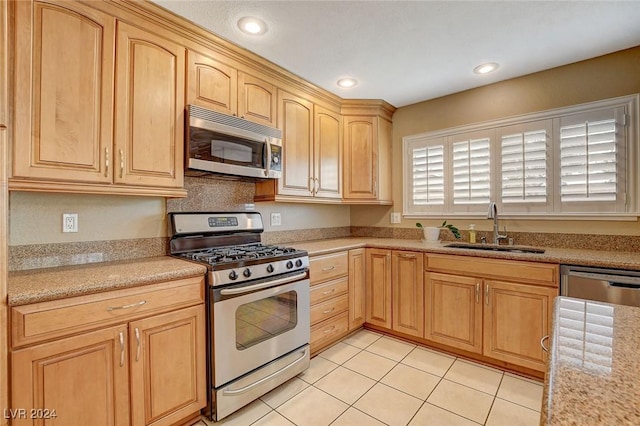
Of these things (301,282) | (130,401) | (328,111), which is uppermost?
(328,111)

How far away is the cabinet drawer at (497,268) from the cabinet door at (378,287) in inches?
15.7

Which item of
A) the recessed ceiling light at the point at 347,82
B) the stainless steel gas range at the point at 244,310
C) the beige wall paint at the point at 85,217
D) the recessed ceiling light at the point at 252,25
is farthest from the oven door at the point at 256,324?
the recessed ceiling light at the point at 347,82

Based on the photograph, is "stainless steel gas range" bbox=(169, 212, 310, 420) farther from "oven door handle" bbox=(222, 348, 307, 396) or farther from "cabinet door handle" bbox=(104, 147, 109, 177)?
"cabinet door handle" bbox=(104, 147, 109, 177)

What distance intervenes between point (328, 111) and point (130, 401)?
268 cm

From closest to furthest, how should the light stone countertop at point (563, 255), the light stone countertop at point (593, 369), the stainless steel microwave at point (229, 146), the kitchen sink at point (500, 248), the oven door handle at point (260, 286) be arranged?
the light stone countertop at point (593, 369), the oven door handle at point (260, 286), the light stone countertop at point (563, 255), the stainless steel microwave at point (229, 146), the kitchen sink at point (500, 248)

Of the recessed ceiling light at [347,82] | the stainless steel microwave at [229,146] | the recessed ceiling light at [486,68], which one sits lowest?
the stainless steel microwave at [229,146]

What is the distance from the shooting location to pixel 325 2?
1.69 meters

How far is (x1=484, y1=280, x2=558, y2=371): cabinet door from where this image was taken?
2018 mm

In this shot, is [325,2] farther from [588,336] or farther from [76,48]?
[588,336]

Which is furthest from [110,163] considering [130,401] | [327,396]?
[327,396]

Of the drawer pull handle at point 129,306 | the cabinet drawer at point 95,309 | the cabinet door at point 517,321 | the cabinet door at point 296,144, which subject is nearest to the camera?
the cabinet drawer at point 95,309

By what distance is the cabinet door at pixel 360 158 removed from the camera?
3.17m

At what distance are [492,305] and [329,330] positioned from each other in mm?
1276

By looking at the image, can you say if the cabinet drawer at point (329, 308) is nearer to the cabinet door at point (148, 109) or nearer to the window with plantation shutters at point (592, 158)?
the cabinet door at point (148, 109)
